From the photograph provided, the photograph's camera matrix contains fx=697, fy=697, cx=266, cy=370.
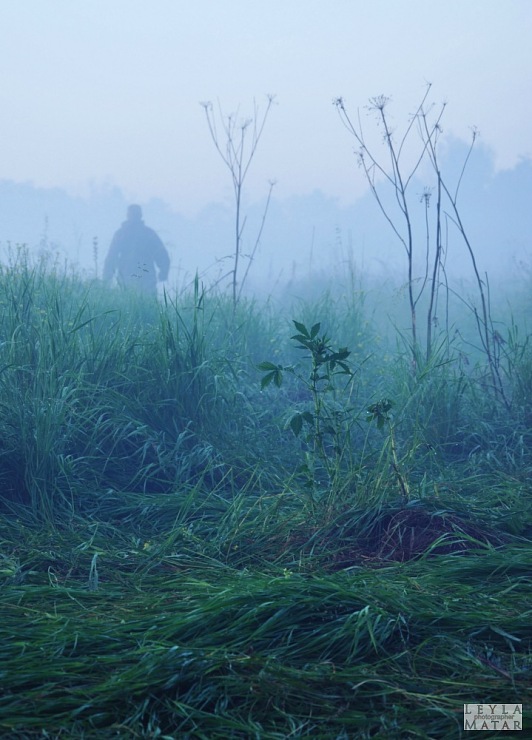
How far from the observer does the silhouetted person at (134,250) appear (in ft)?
31.3

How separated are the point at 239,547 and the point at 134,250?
26.0 ft

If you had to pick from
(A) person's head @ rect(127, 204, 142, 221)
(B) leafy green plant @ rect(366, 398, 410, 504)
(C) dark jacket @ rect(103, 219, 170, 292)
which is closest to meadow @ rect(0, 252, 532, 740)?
(B) leafy green plant @ rect(366, 398, 410, 504)

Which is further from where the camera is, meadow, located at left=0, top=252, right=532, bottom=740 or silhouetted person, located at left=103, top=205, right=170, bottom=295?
silhouetted person, located at left=103, top=205, right=170, bottom=295

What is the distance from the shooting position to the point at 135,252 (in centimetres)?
973

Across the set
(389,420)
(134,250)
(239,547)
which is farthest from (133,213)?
(239,547)

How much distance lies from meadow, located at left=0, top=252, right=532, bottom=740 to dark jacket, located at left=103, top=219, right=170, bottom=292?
5.08 metres

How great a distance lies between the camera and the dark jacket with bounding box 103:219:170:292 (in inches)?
374

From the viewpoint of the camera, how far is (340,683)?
4.95 ft

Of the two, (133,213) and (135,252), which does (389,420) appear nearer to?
(135,252)

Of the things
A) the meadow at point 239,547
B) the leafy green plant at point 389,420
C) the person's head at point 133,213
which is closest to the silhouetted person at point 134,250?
the person's head at point 133,213

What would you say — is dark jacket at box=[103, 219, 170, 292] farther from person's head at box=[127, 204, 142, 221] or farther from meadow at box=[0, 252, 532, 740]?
meadow at box=[0, 252, 532, 740]

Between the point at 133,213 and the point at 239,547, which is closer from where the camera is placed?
the point at 239,547

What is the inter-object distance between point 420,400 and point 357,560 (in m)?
1.34

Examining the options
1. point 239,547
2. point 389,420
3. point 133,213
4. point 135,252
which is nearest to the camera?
point 239,547
